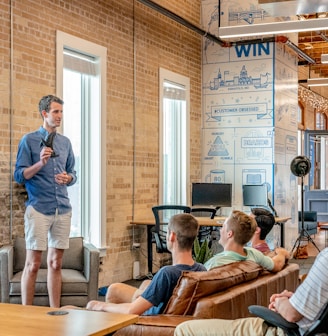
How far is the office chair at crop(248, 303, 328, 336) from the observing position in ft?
9.99

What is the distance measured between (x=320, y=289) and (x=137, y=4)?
7053 mm

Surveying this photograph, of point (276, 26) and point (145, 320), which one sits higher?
point (276, 26)

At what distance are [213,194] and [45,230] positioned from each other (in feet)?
15.8

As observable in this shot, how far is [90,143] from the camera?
8.43m

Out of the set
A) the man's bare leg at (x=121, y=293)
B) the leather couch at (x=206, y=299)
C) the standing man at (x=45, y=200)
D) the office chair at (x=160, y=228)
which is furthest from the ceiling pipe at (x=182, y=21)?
the leather couch at (x=206, y=299)

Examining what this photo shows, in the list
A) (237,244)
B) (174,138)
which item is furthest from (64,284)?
(174,138)

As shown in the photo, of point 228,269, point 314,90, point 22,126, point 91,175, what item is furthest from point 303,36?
point 228,269

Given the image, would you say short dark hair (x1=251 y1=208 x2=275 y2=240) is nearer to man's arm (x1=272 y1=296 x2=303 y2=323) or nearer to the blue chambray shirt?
the blue chambray shirt

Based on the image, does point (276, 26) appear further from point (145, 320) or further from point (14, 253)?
point (145, 320)

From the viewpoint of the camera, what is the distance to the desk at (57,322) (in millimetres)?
2701

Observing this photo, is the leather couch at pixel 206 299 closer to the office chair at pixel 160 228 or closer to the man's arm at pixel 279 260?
the man's arm at pixel 279 260

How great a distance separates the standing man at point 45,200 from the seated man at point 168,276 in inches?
64.5

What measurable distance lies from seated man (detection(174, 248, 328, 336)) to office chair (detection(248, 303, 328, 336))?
0.02 m

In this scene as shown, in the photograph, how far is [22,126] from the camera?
693 centimetres
